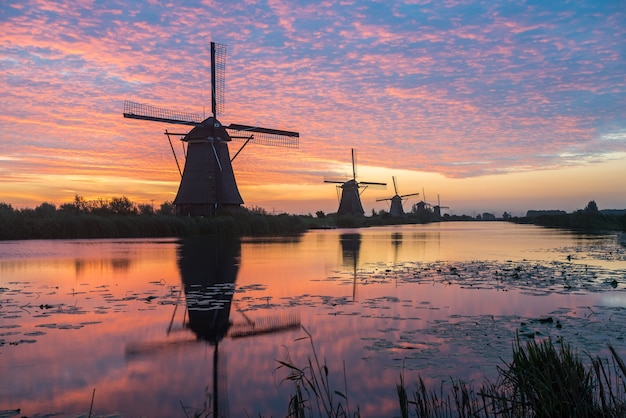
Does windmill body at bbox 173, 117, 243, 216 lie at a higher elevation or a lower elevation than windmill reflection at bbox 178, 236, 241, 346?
higher

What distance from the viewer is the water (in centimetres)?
557

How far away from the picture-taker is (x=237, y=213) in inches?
1647

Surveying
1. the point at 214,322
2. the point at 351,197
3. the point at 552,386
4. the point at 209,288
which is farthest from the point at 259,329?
the point at 351,197

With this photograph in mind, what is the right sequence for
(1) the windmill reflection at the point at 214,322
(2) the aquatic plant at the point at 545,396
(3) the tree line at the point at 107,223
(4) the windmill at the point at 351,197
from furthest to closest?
(4) the windmill at the point at 351,197, (3) the tree line at the point at 107,223, (1) the windmill reflection at the point at 214,322, (2) the aquatic plant at the point at 545,396

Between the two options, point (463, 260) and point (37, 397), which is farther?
point (463, 260)

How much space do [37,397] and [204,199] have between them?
34.3m

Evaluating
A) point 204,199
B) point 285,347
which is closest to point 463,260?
point 285,347

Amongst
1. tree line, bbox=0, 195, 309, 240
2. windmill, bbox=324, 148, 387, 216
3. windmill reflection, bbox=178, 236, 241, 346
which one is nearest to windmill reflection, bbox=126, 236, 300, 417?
windmill reflection, bbox=178, 236, 241, 346

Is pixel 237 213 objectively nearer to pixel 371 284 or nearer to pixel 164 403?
pixel 371 284

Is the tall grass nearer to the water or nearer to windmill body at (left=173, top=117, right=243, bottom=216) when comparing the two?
the water

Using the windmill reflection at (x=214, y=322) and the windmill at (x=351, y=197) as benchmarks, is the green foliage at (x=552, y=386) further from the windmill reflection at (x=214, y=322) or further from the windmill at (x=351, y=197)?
the windmill at (x=351, y=197)

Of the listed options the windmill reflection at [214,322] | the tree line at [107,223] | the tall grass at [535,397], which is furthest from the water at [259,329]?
the tree line at [107,223]

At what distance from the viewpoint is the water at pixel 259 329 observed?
219 inches

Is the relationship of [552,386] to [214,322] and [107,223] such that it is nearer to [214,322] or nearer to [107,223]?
[214,322]
